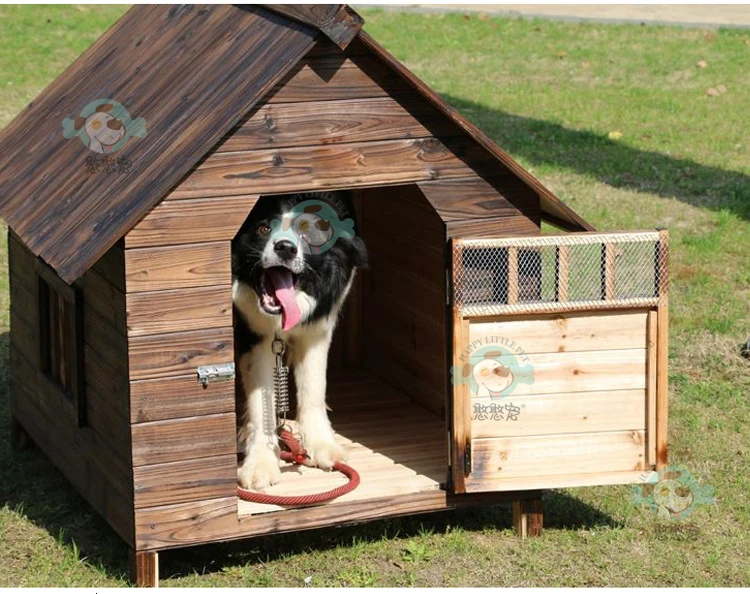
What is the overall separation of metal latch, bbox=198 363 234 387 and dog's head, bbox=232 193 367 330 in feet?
1.81

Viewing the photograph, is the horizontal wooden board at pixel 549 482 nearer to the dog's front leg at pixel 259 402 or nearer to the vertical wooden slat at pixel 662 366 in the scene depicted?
the vertical wooden slat at pixel 662 366

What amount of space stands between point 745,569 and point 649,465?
2.00 feet

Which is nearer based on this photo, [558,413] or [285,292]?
[558,413]

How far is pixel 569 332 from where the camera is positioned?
5.57 m

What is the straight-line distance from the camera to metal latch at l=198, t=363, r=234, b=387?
5254mm

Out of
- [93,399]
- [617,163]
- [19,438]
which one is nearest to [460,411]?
[93,399]

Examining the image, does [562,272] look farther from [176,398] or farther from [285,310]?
[176,398]

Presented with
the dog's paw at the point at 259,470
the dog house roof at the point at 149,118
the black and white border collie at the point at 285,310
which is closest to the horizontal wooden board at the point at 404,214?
the black and white border collie at the point at 285,310

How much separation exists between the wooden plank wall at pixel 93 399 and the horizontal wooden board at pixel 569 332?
4.86 feet

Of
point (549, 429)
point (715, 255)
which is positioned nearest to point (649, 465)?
point (549, 429)

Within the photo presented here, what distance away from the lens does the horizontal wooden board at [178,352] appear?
5.18m

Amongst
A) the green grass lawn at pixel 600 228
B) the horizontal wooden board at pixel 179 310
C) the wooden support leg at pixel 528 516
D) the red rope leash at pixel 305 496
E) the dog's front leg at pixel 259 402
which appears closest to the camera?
the horizontal wooden board at pixel 179 310
